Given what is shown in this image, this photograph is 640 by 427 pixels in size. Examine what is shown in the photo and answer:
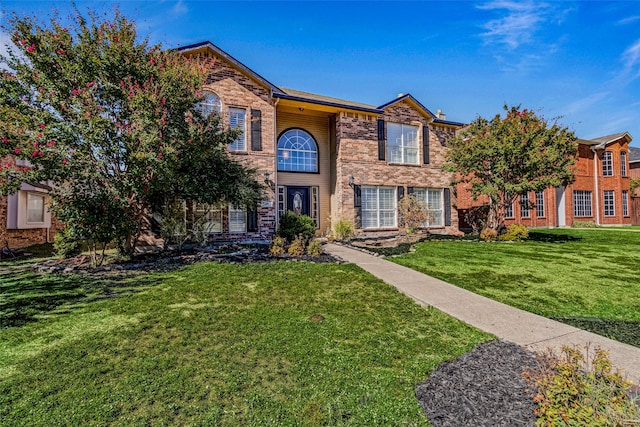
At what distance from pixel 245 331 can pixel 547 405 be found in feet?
10.6

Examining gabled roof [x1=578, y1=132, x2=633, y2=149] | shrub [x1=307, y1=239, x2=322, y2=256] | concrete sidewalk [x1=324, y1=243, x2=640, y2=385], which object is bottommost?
concrete sidewalk [x1=324, y1=243, x2=640, y2=385]

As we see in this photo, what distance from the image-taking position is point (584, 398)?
2.21m

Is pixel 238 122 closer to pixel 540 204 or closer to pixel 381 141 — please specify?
pixel 381 141

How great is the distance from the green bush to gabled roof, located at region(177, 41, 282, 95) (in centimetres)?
540

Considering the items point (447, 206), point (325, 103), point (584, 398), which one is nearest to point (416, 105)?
point (325, 103)

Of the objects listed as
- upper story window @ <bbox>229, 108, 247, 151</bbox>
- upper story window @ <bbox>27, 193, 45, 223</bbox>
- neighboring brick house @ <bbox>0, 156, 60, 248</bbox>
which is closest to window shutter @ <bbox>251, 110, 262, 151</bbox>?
upper story window @ <bbox>229, 108, 247, 151</bbox>

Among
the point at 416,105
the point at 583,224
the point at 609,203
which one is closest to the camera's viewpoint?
the point at 416,105

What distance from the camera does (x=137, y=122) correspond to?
737 centimetres

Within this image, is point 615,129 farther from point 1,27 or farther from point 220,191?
point 1,27

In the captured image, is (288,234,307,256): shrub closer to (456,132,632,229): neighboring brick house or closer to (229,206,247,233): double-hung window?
(229,206,247,233): double-hung window

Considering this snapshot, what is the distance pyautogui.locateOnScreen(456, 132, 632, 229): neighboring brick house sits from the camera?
2175 cm

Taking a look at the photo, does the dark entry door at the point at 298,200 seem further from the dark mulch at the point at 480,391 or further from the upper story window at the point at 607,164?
the upper story window at the point at 607,164

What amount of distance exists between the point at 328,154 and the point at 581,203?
2082 cm

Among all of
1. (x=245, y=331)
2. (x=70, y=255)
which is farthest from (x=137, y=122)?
(x=245, y=331)
